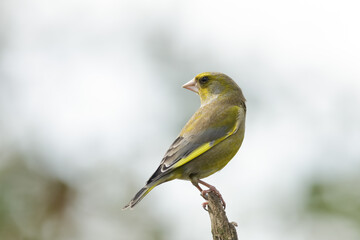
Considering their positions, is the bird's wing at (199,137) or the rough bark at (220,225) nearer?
the rough bark at (220,225)

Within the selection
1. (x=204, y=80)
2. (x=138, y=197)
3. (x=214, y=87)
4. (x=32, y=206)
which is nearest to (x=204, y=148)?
(x=138, y=197)

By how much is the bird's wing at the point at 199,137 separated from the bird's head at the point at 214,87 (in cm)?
53

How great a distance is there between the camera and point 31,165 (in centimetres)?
1072

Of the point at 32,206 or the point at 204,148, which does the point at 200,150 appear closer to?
the point at 204,148

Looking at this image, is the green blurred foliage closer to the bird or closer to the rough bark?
the bird

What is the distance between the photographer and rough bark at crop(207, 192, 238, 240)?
6.48 metres

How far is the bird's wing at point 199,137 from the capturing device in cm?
761

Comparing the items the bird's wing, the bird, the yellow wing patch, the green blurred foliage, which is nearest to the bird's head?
the bird


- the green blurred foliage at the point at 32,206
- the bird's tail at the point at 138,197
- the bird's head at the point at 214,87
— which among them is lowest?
the green blurred foliage at the point at 32,206

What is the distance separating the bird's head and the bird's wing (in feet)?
1.74

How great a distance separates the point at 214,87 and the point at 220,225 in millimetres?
2587

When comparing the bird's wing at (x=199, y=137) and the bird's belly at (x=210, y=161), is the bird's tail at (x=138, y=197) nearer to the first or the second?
the bird's wing at (x=199, y=137)

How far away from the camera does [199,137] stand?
25.7 ft

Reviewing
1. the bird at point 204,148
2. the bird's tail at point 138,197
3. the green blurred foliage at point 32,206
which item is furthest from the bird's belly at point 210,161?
the green blurred foliage at point 32,206
